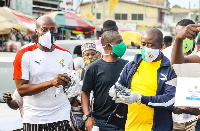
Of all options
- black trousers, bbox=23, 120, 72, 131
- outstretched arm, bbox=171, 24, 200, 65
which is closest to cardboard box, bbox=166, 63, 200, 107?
outstretched arm, bbox=171, 24, 200, 65

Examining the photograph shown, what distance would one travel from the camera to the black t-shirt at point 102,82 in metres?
4.64

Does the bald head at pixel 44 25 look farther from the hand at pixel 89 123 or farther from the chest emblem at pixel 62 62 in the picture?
the hand at pixel 89 123

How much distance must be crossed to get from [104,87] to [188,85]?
65.3 inches

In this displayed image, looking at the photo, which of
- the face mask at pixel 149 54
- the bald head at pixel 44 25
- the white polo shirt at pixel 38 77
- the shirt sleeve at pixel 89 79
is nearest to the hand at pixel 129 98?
the face mask at pixel 149 54

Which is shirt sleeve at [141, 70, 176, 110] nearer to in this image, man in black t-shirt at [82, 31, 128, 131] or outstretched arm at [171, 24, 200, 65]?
outstretched arm at [171, 24, 200, 65]

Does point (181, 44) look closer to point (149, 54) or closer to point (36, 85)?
point (149, 54)

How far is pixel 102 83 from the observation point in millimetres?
4656

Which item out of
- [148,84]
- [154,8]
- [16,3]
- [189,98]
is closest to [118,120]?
[148,84]

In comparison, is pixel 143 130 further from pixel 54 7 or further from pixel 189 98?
pixel 54 7

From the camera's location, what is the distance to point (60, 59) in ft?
14.3

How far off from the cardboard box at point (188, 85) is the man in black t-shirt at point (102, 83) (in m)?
1.53

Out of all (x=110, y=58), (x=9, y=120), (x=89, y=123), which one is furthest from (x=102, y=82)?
(x=9, y=120)

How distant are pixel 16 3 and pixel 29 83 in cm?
1922

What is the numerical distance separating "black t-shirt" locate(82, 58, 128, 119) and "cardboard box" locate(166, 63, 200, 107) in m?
1.53
